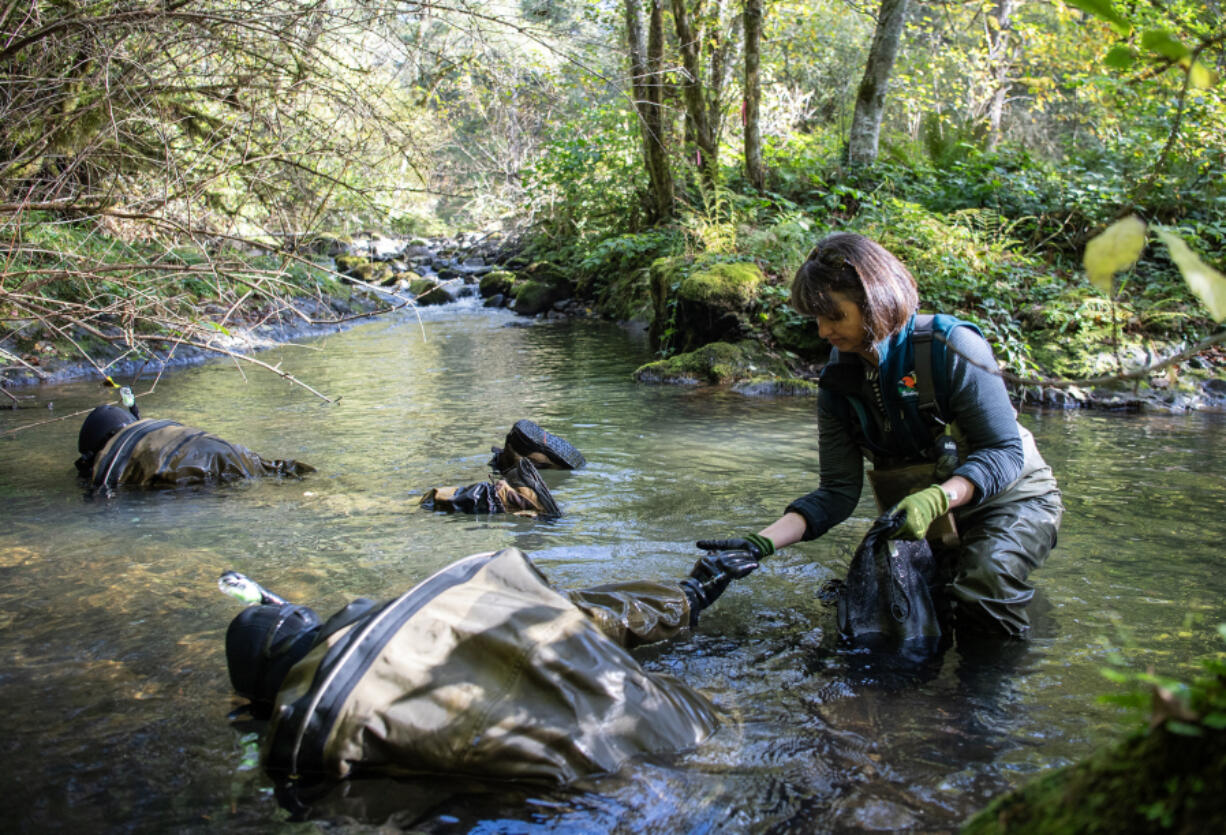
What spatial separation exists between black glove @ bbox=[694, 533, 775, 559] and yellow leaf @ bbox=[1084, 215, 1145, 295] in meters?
2.56

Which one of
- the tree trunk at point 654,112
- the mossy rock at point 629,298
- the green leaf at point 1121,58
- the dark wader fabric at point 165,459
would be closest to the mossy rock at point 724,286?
the tree trunk at point 654,112

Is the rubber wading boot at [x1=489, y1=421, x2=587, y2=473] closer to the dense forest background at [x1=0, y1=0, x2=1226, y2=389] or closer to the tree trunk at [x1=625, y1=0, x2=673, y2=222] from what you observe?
the dense forest background at [x1=0, y1=0, x2=1226, y2=389]

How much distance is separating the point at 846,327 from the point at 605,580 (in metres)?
1.67

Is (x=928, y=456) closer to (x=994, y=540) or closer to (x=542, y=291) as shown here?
(x=994, y=540)

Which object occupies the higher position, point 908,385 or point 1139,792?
point 908,385

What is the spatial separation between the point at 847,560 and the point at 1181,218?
29.8ft

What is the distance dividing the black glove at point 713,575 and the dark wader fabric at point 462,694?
1.07m

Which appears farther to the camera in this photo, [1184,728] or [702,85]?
[702,85]

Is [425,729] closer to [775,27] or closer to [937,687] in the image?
[937,687]

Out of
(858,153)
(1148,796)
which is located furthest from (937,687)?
(858,153)

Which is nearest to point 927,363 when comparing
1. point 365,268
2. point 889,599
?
point 889,599

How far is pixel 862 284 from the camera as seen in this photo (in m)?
3.18

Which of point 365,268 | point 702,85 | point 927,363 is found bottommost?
point 927,363

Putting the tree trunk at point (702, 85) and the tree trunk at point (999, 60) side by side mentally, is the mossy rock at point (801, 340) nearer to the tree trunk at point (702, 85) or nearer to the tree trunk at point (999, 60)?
the tree trunk at point (702, 85)
